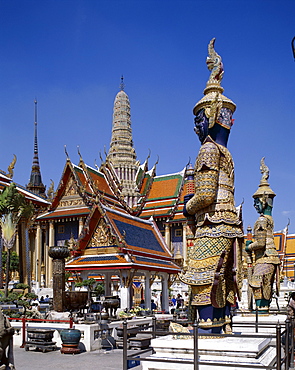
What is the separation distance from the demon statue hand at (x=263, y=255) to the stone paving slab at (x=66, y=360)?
447 cm

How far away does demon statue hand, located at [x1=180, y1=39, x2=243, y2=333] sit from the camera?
6.93m

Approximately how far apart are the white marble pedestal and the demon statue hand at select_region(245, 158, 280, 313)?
6.74m

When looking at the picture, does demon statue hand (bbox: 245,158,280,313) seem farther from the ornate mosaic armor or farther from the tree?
the tree

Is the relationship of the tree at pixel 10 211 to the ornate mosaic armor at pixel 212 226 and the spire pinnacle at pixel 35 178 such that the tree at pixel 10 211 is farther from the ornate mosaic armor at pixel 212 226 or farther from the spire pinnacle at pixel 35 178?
the spire pinnacle at pixel 35 178

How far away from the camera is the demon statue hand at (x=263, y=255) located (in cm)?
1350

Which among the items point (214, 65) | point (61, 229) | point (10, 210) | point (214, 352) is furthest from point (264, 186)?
point (61, 229)

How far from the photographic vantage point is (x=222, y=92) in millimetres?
8266

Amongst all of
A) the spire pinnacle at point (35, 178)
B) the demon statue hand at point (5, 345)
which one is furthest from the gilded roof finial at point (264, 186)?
the spire pinnacle at point (35, 178)

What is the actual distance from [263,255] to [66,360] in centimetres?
676

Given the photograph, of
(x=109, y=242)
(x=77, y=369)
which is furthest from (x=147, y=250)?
(x=77, y=369)

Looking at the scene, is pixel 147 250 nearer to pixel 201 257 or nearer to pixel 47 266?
pixel 201 257

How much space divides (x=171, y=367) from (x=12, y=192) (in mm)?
18880

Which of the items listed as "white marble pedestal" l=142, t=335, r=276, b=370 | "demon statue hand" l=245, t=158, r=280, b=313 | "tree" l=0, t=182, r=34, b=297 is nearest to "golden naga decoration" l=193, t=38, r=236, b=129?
"white marble pedestal" l=142, t=335, r=276, b=370

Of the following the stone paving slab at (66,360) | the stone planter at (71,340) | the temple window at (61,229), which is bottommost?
the stone paving slab at (66,360)
